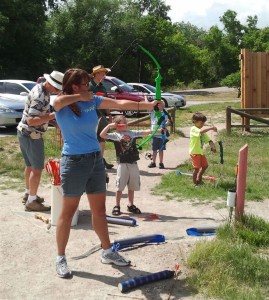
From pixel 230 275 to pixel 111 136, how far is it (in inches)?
102

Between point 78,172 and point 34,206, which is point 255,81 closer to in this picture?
point 34,206

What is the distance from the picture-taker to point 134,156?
21.2 feet

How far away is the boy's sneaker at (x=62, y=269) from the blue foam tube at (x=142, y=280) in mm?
527

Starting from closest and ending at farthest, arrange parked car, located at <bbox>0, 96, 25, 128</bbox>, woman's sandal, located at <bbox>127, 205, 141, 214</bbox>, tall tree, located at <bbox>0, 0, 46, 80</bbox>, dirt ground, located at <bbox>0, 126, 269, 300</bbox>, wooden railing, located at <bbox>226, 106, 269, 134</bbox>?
dirt ground, located at <bbox>0, 126, 269, 300</bbox>, woman's sandal, located at <bbox>127, 205, 141, 214</bbox>, wooden railing, located at <bbox>226, 106, 269, 134</bbox>, parked car, located at <bbox>0, 96, 25, 128</bbox>, tall tree, located at <bbox>0, 0, 46, 80</bbox>

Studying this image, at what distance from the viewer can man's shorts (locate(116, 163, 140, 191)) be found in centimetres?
644

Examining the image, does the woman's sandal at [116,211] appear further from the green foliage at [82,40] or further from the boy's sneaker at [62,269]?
the green foliage at [82,40]

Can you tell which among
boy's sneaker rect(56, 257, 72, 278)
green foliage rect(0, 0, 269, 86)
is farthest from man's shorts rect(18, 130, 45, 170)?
green foliage rect(0, 0, 269, 86)

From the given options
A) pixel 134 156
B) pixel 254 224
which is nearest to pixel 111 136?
pixel 134 156

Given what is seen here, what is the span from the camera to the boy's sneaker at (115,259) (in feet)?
15.5

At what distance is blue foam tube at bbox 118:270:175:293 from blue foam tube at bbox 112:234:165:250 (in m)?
0.68

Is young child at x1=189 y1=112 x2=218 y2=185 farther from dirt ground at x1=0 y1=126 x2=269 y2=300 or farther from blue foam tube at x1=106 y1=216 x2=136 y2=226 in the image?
blue foam tube at x1=106 y1=216 x2=136 y2=226

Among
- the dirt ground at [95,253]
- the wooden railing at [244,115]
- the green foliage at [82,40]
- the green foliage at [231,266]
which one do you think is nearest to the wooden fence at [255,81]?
the wooden railing at [244,115]

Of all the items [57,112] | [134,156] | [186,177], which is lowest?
[186,177]

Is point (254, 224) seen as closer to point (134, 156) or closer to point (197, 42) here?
point (134, 156)
